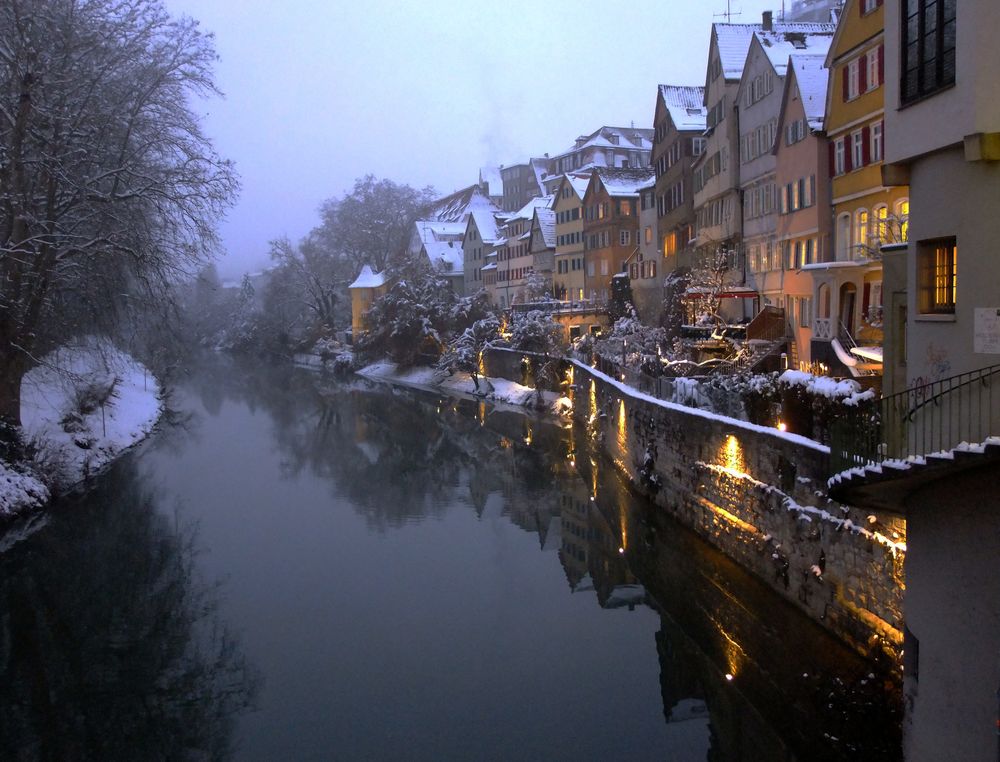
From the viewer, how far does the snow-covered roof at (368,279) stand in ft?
213

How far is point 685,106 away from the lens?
121ft

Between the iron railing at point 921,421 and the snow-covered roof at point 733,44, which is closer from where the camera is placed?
the iron railing at point 921,421

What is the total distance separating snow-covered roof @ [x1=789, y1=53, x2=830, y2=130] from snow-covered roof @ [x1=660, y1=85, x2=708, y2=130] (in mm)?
10795

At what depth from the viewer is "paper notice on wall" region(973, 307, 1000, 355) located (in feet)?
23.1

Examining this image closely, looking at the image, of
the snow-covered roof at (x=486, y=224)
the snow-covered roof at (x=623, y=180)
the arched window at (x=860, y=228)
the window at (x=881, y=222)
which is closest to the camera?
the window at (x=881, y=222)

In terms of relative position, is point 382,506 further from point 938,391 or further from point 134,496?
point 938,391

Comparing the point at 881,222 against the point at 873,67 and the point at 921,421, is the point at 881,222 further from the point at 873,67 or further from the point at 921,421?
the point at 921,421

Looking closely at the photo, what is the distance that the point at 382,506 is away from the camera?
21.0 m

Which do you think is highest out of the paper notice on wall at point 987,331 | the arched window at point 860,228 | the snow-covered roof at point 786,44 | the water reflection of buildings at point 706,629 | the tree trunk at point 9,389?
the snow-covered roof at point 786,44

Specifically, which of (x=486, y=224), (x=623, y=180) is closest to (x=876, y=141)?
(x=623, y=180)

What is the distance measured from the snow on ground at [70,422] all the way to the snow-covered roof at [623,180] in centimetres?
2392

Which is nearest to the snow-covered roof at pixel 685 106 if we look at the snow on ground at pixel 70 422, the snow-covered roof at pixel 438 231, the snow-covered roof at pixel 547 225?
the snow-covered roof at pixel 547 225

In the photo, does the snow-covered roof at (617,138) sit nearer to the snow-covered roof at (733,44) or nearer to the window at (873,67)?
the snow-covered roof at (733,44)

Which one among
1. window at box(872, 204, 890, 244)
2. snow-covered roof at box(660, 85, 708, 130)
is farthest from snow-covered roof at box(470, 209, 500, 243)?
window at box(872, 204, 890, 244)
